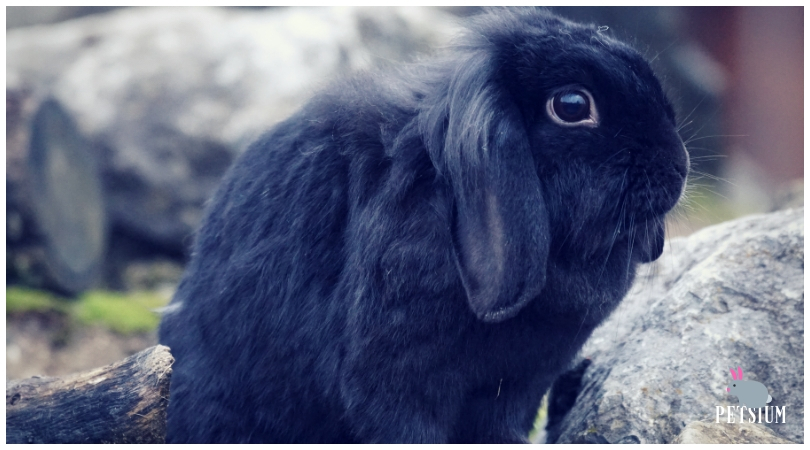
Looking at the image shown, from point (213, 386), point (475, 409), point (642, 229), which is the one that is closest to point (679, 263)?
point (642, 229)

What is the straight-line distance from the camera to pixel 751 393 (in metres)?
2.62

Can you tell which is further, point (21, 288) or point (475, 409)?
point (21, 288)

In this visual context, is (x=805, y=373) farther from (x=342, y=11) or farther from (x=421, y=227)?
(x=342, y=11)

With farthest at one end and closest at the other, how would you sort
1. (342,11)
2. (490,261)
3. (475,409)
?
1. (342,11)
2. (475,409)
3. (490,261)

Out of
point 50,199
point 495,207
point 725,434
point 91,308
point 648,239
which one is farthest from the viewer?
point 91,308

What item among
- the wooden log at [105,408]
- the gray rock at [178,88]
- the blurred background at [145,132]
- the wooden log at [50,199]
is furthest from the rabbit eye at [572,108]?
the wooden log at [50,199]

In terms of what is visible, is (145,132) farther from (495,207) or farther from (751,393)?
(751,393)

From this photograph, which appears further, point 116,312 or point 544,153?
point 116,312

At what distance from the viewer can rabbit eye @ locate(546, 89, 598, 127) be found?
7.34 feet

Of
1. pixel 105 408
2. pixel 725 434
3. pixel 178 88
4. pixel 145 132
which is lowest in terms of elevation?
pixel 725 434

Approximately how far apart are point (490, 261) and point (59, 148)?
4026 millimetres

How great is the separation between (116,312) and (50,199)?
0.87m

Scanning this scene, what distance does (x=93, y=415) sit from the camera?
91.7 inches

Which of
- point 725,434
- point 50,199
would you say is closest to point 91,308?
point 50,199
